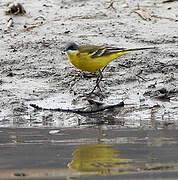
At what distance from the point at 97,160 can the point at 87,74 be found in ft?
13.7

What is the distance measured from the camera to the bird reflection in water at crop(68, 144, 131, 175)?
5.01 meters

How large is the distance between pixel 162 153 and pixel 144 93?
3.09 metres

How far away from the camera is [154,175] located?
185 inches

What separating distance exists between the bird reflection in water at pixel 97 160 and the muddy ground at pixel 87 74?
1596 millimetres

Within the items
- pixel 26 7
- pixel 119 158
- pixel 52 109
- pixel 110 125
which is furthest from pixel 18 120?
pixel 26 7

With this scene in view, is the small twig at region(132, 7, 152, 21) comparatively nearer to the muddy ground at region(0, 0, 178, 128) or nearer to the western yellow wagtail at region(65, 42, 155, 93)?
the muddy ground at region(0, 0, 178, 128)

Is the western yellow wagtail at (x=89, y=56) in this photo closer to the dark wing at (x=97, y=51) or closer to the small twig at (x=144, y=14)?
the dark wing at (x=97, y=51)

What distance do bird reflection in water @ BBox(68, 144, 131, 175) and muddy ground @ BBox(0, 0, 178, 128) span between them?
1596mm

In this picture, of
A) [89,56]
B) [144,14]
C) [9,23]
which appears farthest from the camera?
[144,14]

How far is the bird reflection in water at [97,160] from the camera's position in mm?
5012

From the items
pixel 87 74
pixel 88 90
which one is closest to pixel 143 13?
pixel 87 74

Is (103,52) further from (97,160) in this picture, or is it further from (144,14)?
(97,160)

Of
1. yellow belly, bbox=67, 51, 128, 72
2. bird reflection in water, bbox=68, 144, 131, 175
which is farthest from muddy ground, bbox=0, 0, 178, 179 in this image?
yellow belly, bbox=67, 51, 128, 72

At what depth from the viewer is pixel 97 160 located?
17.5ft
